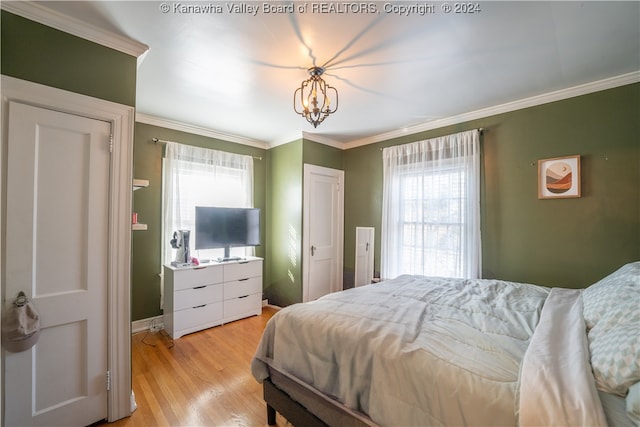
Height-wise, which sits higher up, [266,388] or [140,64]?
[140,64]

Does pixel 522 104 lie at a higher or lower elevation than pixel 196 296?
higher

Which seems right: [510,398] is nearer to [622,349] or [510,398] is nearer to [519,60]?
[622,349]

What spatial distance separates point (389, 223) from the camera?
11.7ft

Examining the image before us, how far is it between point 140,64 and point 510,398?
9.72 ft

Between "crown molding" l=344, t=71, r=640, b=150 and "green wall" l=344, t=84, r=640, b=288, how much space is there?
50mm

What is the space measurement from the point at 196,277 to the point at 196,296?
8.8 inches

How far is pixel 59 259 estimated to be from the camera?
1566 mm

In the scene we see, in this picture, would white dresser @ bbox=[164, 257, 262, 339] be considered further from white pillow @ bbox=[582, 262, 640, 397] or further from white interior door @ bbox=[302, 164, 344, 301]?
white pillow @ bbox=[582, 262, 640, 397]

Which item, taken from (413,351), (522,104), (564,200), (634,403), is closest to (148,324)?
(413,351)

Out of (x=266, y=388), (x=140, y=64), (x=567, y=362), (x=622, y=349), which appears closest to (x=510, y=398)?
(x=567, y=362)

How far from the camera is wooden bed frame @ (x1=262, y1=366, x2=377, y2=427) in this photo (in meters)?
1.27

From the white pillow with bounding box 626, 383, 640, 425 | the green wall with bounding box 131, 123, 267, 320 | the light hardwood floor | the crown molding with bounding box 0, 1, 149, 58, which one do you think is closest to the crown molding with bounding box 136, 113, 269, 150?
the green wall with bounding box 131, 123, 267, 320

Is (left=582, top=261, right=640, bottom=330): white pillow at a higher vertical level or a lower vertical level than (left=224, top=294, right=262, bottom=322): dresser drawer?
higher

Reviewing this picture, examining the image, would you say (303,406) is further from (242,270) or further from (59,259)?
(242,270)
